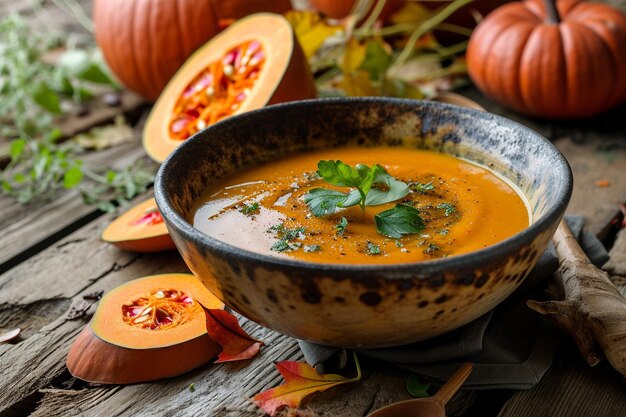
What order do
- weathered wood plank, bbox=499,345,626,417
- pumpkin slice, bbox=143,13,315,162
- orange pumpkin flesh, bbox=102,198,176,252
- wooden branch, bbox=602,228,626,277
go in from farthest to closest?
pumpkin slice, bbox=143,13,315,162 → orange pumpkin flesh, bbox=102,198,176,252 → wooden branch, bbox=602,228,626,277 → weathered wood plank, bbox=499,345,626,417

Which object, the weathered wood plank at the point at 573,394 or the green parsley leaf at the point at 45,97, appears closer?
the weathered wood plank at the point at 573,394

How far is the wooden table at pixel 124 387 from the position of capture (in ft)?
4.18

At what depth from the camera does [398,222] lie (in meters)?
1.31

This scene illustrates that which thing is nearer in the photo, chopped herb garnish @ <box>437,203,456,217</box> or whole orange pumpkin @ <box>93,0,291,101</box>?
chopped herb garnish @ <box>437,203,456,217</box>

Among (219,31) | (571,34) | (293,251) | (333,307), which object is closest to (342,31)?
(219,31)

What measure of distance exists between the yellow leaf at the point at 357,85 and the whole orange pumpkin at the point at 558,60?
452 millimetres

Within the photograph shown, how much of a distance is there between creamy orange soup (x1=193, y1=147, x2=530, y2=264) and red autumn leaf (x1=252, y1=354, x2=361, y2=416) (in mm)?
206

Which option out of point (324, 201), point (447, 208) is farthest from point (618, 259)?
point (324, 201)

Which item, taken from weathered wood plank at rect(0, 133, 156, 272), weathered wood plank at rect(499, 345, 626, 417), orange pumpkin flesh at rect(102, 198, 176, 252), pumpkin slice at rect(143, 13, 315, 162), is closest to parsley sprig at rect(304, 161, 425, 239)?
weathered wood plank at rect(499, 345, 626, 417)

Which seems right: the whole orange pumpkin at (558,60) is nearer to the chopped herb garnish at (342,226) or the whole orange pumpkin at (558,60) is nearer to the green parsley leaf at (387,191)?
the green parsley leaf at (387,191)

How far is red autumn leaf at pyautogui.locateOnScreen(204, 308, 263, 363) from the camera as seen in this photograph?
1384 mm

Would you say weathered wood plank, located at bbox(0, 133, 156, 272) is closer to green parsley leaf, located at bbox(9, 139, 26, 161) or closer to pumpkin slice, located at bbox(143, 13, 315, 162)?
green parsley leaf, located at bbox(9, 139, 26, 161)

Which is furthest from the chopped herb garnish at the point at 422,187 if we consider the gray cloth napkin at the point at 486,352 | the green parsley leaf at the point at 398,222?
the gray cloth napkin at the point at 486,352

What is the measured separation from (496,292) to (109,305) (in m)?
0.74
